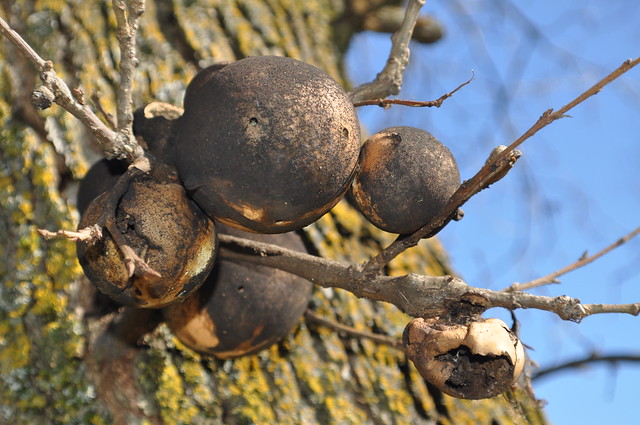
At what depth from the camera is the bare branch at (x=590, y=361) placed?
210 centimetres

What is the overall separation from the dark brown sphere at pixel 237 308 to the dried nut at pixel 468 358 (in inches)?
17.3

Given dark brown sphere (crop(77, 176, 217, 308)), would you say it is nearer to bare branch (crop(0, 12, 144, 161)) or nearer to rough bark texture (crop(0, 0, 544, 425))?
bare branch (crop(0, 12, 144, 161))

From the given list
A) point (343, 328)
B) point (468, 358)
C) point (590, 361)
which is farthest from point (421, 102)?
point (590, 361)

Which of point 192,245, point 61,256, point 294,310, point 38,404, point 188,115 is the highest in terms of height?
point 188,115

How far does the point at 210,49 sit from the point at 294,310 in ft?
3.18

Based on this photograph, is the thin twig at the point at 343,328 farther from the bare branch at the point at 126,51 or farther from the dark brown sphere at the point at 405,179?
the bare branch at the point at 126,51

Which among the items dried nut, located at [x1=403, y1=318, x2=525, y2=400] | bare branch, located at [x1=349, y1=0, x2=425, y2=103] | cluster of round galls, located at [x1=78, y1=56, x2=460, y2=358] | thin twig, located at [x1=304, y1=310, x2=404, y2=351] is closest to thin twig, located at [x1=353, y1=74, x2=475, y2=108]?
cluster of round galls, located at [x1=78, y1=56, x2=460, y2=358]

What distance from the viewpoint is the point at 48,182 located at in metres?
1.67

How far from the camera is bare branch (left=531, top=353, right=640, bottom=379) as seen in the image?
2.10m

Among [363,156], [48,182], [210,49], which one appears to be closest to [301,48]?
[210,49]

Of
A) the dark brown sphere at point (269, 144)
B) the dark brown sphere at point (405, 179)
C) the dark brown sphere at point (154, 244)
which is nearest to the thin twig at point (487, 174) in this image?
the dark brown sphere at point (405, 179)

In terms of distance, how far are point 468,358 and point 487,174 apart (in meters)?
0.29

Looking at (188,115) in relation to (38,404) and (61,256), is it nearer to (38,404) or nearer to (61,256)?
(61,256)

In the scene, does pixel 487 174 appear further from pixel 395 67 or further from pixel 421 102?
pixel 395 67
